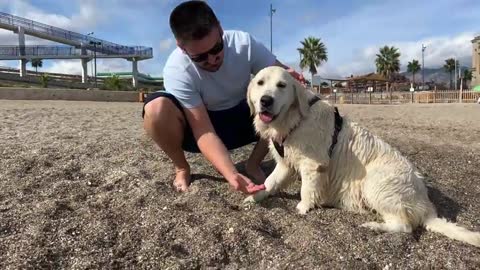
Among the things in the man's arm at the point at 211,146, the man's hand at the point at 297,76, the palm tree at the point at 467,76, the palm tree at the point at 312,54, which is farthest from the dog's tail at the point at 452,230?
the palm tree at the point at 467,76

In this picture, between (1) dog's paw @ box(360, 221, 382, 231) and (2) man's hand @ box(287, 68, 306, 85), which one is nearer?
(1) dog's paw @ box(360, 221, 382, 231)

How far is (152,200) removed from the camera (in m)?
3.95

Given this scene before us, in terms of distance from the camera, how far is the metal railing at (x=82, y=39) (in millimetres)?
78500

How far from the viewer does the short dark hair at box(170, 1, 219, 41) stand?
3.83m

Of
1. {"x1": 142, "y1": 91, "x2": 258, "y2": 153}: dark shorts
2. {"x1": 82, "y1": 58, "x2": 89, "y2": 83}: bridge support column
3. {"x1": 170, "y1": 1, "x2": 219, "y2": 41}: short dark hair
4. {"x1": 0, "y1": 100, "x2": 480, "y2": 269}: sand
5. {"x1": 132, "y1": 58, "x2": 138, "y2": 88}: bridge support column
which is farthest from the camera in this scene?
{"x1": 132, "y1": 58, "x2": 138, "y2": 88}: bridge support column

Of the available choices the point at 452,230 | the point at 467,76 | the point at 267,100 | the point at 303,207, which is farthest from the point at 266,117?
the point at 467,76

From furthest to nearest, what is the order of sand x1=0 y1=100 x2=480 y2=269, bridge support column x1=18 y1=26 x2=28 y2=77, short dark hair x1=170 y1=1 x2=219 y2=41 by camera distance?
1. bridge support column x1=18 y1=26 x2=28 y2=77
2. short dark hair x1=170 y1=1 x2=219 y2=41
3. sand x1=0 y1=100 x2=480 y2=269

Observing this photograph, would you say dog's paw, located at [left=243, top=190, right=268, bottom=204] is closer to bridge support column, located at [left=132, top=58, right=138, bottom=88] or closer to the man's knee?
the man's knee

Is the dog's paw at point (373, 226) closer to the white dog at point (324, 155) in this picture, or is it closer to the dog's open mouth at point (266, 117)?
the white dog at point (324, 155)

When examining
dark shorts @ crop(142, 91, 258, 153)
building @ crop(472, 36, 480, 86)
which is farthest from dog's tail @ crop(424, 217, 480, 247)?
building @ crop(472, 36, 480, 86)

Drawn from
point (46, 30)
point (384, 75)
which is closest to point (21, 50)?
point (46, 30)

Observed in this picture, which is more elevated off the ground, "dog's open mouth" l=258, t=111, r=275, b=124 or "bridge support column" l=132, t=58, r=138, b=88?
"bridge support column" l=132, t=58, r=138, b=88

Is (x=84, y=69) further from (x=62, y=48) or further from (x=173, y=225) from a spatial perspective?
(x=173, y=225)

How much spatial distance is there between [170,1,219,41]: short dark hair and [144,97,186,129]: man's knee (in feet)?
2.29
